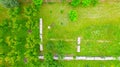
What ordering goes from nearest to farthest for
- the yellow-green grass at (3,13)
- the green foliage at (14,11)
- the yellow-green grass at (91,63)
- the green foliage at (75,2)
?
1. the green foliage at (14,11)
2. the green foliage at (75,2)
3. the yellow-green grass at (3,13)
4. the yellow-green grass at (91,63)

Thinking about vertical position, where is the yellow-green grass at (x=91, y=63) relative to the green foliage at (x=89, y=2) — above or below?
below

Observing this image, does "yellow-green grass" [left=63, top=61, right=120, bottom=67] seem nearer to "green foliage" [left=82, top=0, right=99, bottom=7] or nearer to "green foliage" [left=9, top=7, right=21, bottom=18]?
"green foliage" [left=82, top=0, right=99, bottom=7]

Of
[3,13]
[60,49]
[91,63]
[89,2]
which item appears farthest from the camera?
[91,63]

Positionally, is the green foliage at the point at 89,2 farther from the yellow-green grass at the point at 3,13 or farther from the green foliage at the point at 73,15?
the yellow-green grass at the point at 3,13

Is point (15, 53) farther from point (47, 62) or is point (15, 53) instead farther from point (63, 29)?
point (63, 29)

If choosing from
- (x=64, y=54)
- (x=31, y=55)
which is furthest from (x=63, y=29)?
(x=31, y=55)

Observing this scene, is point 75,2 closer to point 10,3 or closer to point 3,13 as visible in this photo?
point 10,3

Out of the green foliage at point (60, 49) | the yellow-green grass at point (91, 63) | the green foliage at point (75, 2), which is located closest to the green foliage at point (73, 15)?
the green foliage at point (75, 2)

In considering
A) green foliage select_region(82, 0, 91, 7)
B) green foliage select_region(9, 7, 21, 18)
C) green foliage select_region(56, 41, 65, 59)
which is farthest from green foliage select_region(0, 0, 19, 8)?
green foliage select_region(82, 0, 91, 7)

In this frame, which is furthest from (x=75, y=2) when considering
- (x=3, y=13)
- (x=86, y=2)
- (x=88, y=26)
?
(x=3, y=13)
